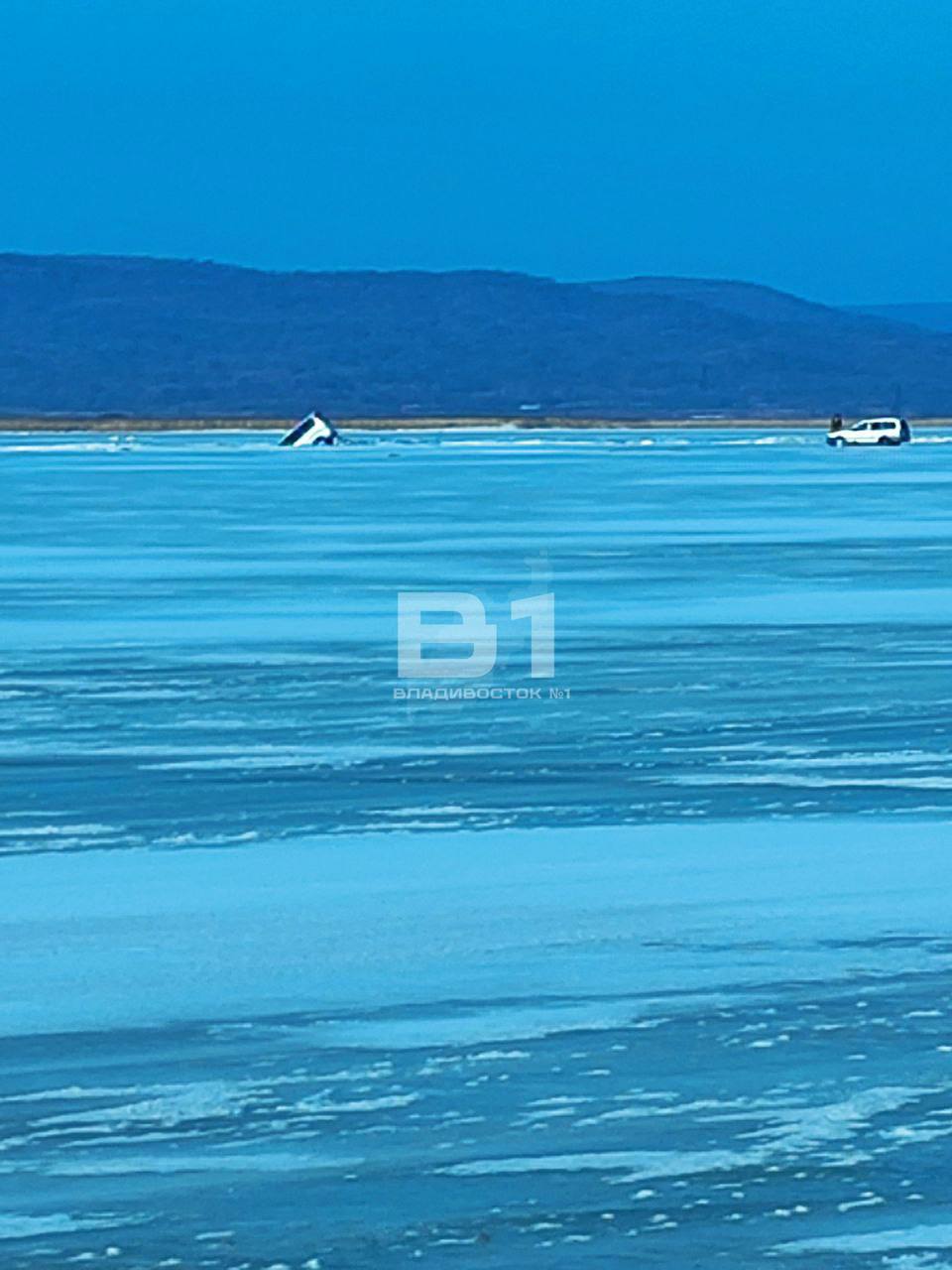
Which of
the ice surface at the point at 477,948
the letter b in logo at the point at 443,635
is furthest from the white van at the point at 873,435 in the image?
the ice surface at the point at 477,948

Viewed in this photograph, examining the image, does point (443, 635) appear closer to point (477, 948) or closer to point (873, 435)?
point (477, 948)

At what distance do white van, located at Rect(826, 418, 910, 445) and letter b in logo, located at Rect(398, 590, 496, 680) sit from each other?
2640 inches

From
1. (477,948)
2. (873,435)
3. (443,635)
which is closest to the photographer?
(477,948)

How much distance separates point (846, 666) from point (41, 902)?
8544 millimetres

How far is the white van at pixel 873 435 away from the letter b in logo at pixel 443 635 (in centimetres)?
6706

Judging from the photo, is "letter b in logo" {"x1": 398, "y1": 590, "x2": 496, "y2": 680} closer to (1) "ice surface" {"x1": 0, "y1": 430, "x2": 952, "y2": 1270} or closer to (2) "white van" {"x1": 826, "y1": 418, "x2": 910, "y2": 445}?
→ (1) "ice surface" {"x1": 0, "y1": 430, "x2": 952, "y2": 1270}

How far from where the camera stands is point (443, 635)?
20.0m

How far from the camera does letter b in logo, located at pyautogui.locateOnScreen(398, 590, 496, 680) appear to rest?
17.7 m

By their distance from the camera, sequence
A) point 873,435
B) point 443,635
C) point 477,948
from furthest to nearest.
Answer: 1. point 873,435
2. point 443,635
3. point 477,948

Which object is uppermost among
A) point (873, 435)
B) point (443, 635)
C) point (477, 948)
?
point (873, 435)

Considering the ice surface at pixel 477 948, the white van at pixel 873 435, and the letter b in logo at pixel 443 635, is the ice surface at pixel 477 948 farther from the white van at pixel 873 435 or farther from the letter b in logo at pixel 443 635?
the white van at pixel 873 435

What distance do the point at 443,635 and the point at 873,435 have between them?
71.5 m

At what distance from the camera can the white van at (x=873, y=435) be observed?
89.9m

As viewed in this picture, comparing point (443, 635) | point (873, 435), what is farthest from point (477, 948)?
point (873, 435)
